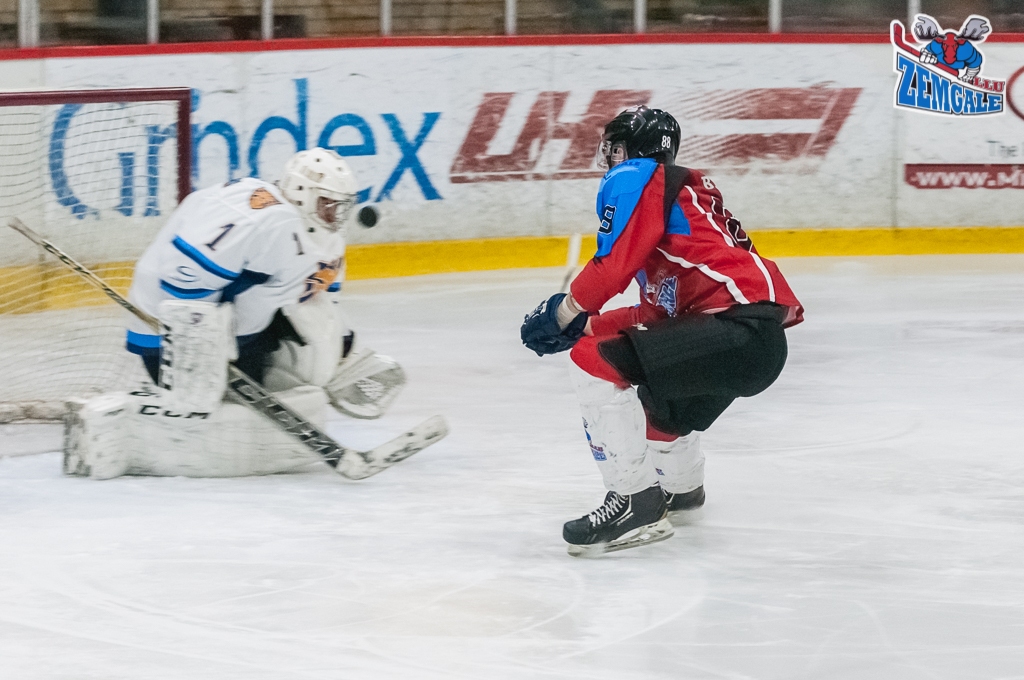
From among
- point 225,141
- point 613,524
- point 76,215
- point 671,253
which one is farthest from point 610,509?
point 225,141

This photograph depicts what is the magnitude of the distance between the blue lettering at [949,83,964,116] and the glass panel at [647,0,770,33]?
95 cm

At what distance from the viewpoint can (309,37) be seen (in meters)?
6.79

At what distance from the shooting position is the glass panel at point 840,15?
743 cm

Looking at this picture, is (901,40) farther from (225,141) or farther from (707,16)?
(225,141)

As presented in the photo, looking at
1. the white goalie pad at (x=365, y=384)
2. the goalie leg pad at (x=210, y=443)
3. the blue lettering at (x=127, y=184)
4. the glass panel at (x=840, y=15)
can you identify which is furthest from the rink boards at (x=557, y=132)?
the goalie leg pad at (x=210, y=443)

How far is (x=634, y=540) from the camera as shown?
9.96ft

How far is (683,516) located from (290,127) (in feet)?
12.0

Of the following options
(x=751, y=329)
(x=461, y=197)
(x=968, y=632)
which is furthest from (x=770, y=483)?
(x=461, y=197)

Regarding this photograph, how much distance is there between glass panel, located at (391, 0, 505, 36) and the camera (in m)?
6.98

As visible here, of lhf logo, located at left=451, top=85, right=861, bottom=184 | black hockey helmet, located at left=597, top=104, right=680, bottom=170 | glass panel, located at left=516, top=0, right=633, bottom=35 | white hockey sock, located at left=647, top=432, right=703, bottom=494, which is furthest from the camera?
glass panel, located at left=516, top=0, right=633, bottom=35

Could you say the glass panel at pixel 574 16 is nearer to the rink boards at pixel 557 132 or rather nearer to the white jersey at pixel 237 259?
the rink boards at pixel 557 132

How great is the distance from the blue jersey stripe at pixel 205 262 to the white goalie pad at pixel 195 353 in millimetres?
71

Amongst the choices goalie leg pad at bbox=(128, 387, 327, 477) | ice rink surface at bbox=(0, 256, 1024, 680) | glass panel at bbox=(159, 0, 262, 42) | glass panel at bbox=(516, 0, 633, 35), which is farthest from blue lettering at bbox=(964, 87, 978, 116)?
goalie leg pad at bbox=(128, 387, 327, 477)

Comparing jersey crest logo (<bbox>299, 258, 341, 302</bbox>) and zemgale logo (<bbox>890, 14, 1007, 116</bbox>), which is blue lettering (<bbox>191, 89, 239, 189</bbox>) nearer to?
jersey crest logo (<bbox>299, 258, 341, 302</bbox>)
